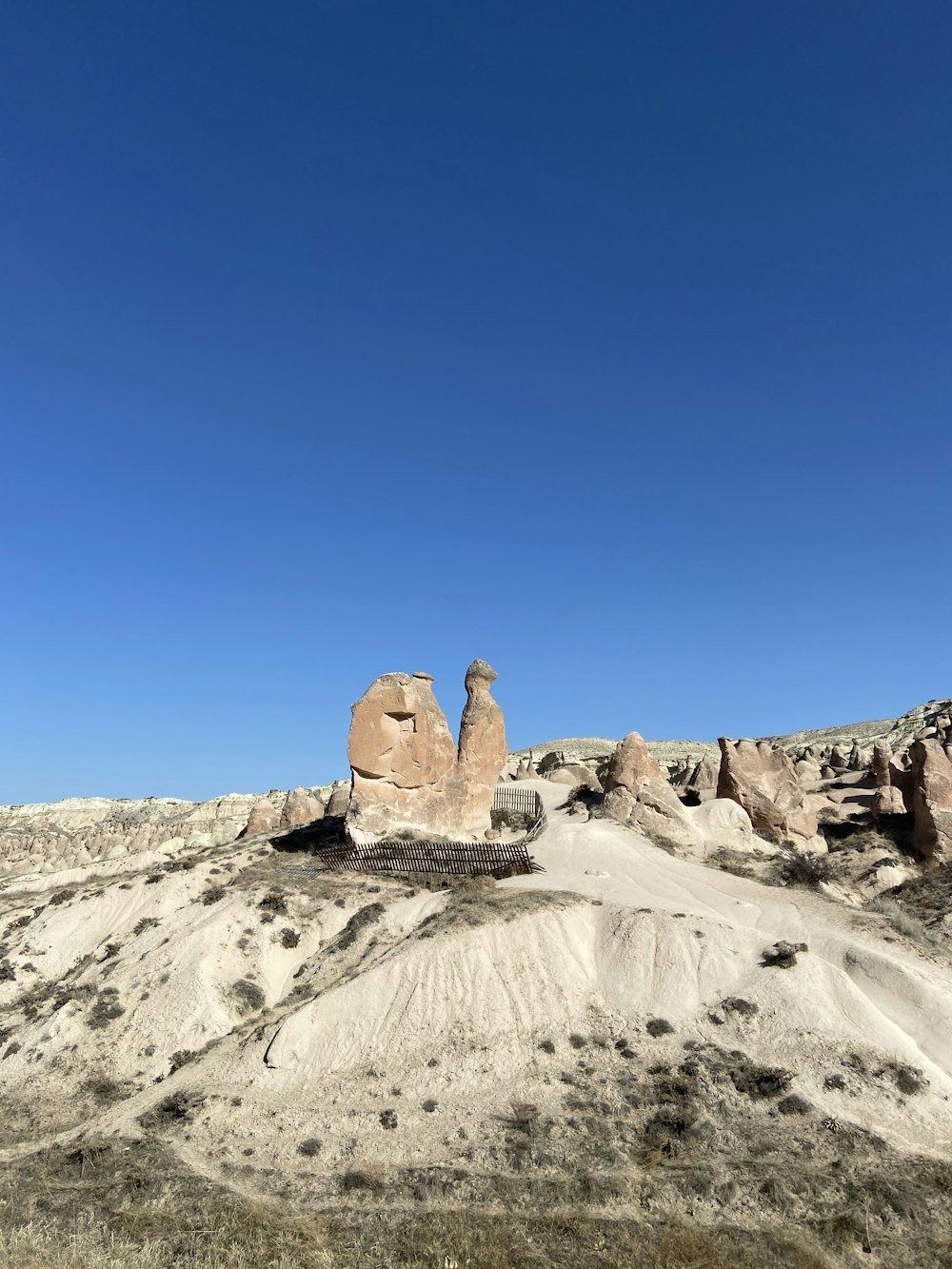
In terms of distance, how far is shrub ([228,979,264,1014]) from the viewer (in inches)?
771

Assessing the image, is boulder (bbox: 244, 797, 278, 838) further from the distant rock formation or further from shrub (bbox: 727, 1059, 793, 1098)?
shrub (bbox: 727, 1059, 793, 1098)

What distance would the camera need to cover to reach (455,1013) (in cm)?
1725

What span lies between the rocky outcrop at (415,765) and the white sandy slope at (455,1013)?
4393 millimetres

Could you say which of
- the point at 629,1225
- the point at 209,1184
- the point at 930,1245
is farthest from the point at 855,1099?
the point at 209,1184

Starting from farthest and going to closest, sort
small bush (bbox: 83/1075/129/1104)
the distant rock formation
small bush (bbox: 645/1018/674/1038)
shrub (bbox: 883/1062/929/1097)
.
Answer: the distant rock formation, small bush (bbox: 83/1075/129/1104), small bush (bbox: 645/1018/674/1038), shrub (bbox: 883/1062/929/1097)

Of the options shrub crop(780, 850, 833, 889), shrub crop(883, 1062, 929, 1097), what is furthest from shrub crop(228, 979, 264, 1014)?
shrub crop(780, 850, 833, 889)

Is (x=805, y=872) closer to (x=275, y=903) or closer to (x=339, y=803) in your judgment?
(x=275, y=903)

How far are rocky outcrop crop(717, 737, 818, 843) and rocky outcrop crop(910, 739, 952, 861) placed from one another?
4844 millimetres

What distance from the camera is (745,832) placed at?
32.3 m

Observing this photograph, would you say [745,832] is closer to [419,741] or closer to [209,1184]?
[419,741]

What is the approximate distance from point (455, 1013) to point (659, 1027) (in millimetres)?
4839

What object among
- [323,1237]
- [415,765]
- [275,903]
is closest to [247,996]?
[275,903]

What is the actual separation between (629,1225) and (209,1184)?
7.37 m

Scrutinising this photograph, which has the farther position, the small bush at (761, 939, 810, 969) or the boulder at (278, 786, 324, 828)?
the boulder at (278, 786, 324, 828)
